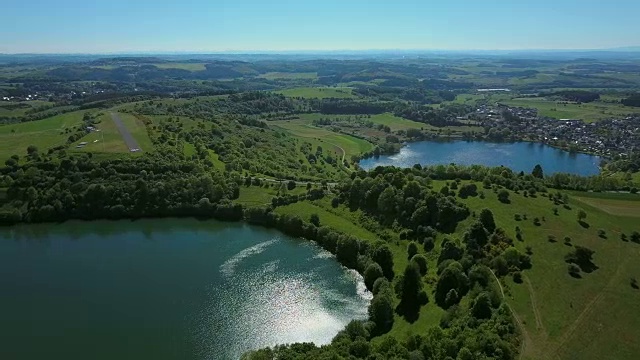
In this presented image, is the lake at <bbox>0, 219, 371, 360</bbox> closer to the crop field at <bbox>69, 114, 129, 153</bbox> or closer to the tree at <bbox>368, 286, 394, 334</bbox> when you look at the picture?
the tree at <bbox>368, 286, 394, 334</bbox>

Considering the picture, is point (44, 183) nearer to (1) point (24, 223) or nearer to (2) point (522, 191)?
(1) point (24, 223)

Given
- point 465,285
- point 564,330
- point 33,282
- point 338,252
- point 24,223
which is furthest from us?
point 24,223

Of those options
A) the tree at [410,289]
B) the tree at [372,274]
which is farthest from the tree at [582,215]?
the tree at [372,274]

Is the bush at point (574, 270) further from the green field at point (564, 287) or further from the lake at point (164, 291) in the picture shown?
the lake at point (164, 291)

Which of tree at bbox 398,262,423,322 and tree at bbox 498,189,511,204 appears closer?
tree at bbox 398,262,423,322

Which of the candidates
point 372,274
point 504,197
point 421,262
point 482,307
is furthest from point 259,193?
point 482,307

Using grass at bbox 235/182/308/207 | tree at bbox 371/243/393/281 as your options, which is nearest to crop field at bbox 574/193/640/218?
tree at bbox 371/243/393/281

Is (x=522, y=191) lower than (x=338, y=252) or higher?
higher

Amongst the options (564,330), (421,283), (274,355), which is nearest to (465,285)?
(421,283)
